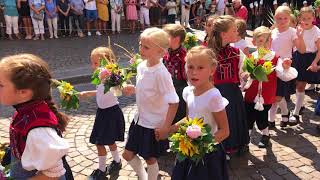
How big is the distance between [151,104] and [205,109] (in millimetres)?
757

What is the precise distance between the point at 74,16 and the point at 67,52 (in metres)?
3.02

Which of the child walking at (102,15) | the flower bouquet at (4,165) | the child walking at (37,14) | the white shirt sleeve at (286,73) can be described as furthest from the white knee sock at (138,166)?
the child walking at (102,15)

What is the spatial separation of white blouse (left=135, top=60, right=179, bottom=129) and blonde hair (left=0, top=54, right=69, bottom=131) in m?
1.43

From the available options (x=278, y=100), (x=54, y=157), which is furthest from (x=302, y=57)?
(x=54, y=157)

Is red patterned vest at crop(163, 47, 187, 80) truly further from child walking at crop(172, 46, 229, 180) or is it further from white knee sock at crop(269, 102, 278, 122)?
white knee sock at crop(269, 102, 278, 122)

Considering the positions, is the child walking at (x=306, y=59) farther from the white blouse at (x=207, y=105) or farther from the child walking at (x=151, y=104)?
the white blouse at (x=207, y=105)

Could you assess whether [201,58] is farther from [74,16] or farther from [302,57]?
[74,16]

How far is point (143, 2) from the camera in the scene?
649 inches

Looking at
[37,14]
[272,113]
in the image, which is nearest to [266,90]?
[272,113]

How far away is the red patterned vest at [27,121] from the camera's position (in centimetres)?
258

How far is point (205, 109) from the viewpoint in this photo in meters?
3.53

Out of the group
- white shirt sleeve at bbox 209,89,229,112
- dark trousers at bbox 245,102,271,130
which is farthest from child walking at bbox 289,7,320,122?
white shirt sleeve at bbox 209,89,229,112

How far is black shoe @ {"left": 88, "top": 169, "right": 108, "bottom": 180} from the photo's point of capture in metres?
4.79

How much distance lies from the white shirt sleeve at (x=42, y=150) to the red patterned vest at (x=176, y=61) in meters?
2.59
